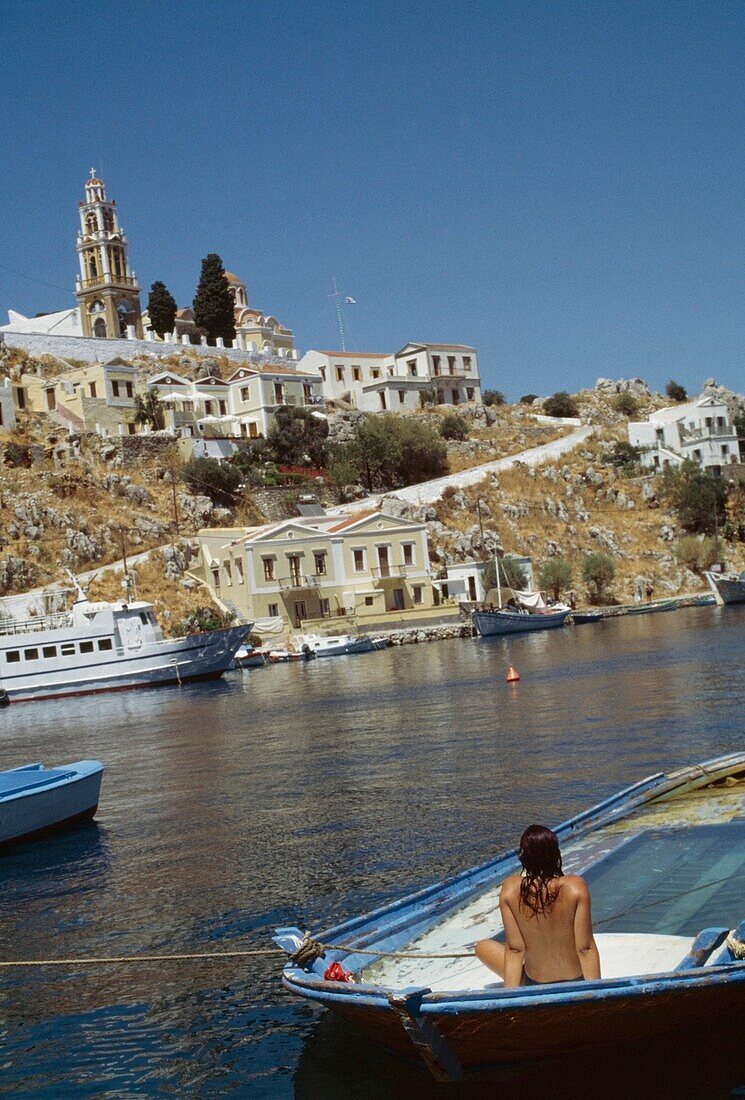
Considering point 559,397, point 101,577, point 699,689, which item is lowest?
point 699,689

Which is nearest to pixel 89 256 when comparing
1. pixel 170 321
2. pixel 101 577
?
pixel 170 321

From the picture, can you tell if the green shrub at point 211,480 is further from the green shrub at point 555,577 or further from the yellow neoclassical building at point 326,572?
the green shrub at point 555,577

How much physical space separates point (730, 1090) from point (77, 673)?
54569 millimetres

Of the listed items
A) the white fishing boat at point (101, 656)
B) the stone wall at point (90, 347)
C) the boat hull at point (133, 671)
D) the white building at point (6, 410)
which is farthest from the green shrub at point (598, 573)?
the white building at point (6, 410)

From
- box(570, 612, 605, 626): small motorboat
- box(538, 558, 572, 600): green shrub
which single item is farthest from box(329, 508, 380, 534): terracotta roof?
box(570, 612, 605, 626): small motorboat

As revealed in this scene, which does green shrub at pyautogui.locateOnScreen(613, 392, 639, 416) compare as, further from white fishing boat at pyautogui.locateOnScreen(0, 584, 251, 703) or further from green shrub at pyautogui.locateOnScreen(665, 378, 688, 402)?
white fishing boat at pyautogui.locateOnScreen(0, 584, 251, 703)

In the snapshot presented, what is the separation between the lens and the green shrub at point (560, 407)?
379ft

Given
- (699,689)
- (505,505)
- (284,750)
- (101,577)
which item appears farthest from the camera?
(505,505)

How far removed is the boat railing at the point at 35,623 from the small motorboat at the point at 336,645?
558 inches

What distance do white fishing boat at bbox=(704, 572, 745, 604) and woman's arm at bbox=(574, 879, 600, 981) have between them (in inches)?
2925

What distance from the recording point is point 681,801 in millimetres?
14023

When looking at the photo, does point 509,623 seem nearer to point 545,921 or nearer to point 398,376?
point 398,376

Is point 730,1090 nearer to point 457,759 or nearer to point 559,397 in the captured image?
point 457,759

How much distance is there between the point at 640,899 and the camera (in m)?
10.6
